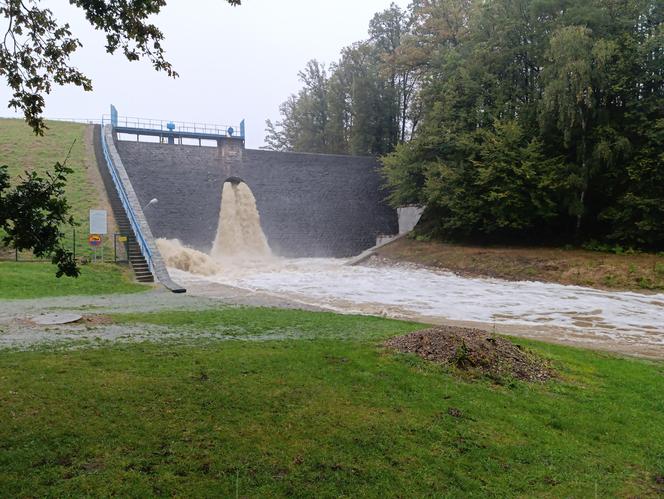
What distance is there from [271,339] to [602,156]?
18.2 meters

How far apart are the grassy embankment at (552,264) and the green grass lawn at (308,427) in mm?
12621

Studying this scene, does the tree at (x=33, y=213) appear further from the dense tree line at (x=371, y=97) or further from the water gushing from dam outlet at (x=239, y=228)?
the dense tree line at (x=371, y=97)

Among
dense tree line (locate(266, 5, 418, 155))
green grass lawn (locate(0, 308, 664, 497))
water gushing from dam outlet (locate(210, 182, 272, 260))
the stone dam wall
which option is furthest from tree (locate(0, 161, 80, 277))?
dense tree line (locate(266, 5, 418, 155))

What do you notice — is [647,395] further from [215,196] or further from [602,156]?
[215,196]

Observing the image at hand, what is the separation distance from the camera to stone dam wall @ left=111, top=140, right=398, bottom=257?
2616 centimetres

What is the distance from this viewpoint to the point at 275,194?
29453mm

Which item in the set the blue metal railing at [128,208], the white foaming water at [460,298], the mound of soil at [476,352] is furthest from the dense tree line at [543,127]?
the mound of soil at [476,352]

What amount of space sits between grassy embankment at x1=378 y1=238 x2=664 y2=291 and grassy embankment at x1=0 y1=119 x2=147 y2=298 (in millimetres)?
13766

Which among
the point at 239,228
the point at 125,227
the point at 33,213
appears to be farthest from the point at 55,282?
the point at 239,228

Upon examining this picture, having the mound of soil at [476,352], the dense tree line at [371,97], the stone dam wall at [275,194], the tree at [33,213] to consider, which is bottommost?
the mound of soil at [476,352]

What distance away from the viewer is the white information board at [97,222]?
16.8 meters

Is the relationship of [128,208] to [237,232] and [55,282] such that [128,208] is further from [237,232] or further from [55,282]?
[237,232]

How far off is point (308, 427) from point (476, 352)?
2.85 meters

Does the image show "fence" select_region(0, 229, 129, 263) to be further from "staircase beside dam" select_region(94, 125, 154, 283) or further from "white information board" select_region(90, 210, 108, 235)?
"white information board" select_region(90, 210, 108, 235)
